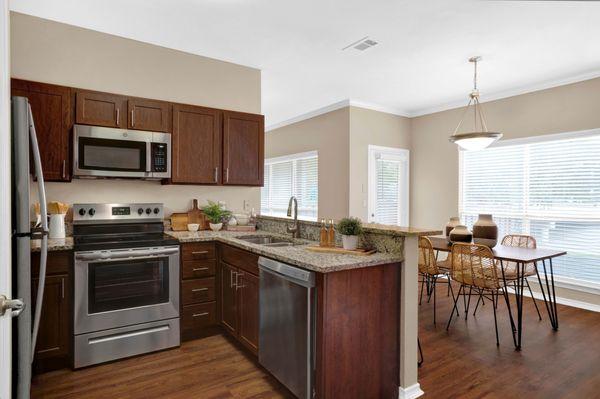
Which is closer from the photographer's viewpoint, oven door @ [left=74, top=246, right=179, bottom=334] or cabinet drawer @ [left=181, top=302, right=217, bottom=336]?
oven door @ [left=74, top=246, right=179, bottom=334]

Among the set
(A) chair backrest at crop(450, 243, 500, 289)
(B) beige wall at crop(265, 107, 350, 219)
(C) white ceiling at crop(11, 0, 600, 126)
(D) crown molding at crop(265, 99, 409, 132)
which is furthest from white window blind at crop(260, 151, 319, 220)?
(A) chair backrest at crop(450, 243, 500, 289)

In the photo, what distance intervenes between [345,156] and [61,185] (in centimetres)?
378

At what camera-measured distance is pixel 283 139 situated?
718cm

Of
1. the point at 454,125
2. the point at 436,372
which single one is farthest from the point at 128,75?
the point at 454,125

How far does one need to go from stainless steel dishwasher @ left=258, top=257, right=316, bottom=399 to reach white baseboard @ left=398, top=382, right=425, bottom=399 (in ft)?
2.05

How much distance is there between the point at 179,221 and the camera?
142 inches

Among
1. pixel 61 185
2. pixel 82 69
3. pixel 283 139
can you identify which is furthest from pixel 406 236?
pixel 283 139

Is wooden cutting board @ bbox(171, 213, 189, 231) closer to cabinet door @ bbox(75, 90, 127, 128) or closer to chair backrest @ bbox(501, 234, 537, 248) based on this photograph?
cabinet door @ bbox(75, 90, 127, 128)

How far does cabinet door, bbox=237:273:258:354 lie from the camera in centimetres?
262

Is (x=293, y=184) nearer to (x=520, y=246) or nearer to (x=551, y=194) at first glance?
(x=520, y=246)

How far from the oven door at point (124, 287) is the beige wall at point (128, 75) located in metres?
0.89

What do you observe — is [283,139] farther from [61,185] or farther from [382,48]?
[61,185]

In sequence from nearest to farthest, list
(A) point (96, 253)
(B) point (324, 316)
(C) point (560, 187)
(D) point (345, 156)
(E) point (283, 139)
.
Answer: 1. (B) point (324, 316)
2. (A) point (96, 253)
3. (C) point (560, 187)
4. (D) point (345, 156)
5. (E) point (283, 139)

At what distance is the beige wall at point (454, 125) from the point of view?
4.20 metres
